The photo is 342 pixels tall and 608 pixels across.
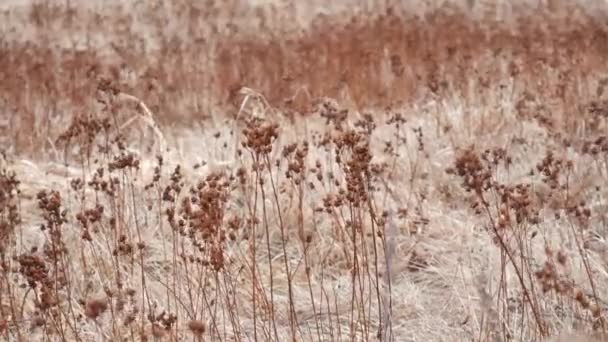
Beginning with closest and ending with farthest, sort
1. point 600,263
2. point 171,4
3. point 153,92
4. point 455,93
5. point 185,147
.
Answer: point 600,263 → point 185,147 → point 455,93 → point 153,92 → point 171,4

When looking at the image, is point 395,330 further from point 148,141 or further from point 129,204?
point 148,141

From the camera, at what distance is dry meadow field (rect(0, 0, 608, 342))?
265 centimetres

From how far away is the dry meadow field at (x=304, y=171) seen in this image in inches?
104

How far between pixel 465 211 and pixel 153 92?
13.9 feet

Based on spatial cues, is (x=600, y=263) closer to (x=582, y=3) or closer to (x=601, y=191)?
(x=601, y=191)

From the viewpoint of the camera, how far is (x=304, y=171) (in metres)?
4.14

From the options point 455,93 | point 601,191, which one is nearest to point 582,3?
point 455,93

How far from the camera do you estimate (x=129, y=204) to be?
4.11 metres

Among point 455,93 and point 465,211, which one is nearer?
point 465,211

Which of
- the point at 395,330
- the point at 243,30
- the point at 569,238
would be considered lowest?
the point at 395,330

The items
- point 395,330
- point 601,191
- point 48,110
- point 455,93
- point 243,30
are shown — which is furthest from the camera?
point 243,30

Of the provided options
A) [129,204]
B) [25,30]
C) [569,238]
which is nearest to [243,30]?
[25,30]

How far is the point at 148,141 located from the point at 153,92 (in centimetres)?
153

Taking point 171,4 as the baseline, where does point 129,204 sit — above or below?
below
